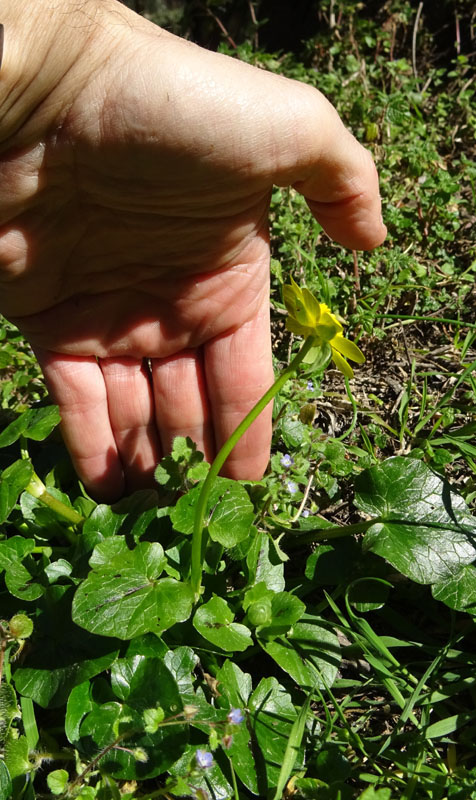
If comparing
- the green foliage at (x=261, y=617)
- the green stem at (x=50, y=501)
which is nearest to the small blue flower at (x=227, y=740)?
the green foliage at (x=261, y=617)

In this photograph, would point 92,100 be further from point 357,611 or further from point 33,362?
point 357,611

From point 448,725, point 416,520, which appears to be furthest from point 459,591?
point 448,725

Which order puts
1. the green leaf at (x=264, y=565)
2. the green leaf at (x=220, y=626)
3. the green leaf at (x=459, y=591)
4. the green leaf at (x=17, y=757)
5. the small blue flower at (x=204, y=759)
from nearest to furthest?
1. the small blue flower at (x=204, y=759)
2. the green leaf at (x=17, y=757)
3. the green leaf at (x=220, y=626)
4. the green leaf at (x=459, y=591)
5. the green leaf at (x=264, y=565)

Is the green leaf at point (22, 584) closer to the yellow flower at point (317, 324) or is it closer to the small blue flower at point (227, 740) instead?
the small blue flower at point (227, 740)

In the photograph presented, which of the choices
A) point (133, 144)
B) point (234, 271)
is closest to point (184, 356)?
point (234, 271)

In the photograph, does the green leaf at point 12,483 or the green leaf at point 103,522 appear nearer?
the green leaf at point 12,483

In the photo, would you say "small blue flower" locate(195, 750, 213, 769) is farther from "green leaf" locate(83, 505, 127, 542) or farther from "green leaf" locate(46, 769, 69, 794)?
"green leaf" locate(83, 505, 127, 542)
